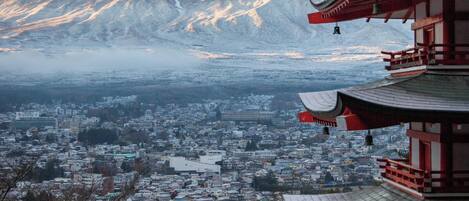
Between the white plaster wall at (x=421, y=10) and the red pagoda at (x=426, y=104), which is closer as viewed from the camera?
the red pagoda at (x=426, y=104)

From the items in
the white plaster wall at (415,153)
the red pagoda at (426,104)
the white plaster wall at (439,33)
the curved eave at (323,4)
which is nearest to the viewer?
the red pagoda at (426,104)

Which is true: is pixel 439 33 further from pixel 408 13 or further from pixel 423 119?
pixel 408 13

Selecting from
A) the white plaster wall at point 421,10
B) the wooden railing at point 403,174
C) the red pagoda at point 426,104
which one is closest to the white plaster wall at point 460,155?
the red pagoda at point 426,104

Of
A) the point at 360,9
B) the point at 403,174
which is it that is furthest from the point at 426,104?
the point at 360,9

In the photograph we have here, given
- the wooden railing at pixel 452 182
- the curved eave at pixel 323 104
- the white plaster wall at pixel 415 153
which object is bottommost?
the wooden railing at pixel 452 182

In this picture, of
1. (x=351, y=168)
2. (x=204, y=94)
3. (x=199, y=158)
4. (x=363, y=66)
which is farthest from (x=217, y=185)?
(x=363, y=66)

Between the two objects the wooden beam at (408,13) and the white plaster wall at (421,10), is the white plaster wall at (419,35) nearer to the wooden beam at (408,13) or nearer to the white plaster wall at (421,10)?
the white plaster wall at (421,10)
